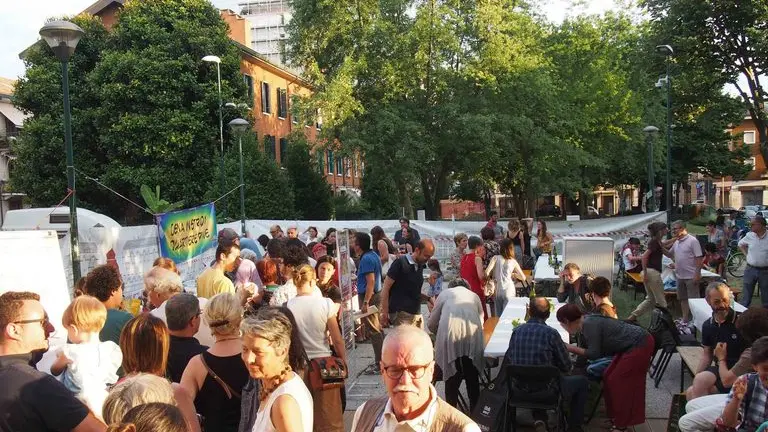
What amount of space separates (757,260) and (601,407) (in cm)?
514

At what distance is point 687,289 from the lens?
10547 mm

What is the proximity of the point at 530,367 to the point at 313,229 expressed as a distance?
34.3 ft

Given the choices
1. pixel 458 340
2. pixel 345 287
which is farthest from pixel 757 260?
pixel 345 287

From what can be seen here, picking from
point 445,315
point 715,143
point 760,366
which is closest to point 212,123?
point 445,315

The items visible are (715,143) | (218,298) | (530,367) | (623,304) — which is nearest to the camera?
(218,298)

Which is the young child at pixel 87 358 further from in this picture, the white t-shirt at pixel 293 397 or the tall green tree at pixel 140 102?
the tall green tree at pixel 140 102

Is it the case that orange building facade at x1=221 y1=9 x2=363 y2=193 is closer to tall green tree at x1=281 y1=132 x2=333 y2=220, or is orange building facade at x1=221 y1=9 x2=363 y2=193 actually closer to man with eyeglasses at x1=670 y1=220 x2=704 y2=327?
tall green tree at x1=281 y1=132 x2=333 y2=220

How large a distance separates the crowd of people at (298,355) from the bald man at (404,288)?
0.05 ft

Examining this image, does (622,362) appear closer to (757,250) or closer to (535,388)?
(535,388)

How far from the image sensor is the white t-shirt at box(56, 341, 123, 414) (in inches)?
144

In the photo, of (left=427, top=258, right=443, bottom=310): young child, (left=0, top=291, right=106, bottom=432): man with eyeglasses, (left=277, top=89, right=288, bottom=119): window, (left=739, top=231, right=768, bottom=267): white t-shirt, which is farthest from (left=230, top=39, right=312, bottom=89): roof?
(left=0, top=291, right=106, bottom=432): man with eyeglasses

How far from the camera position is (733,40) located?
20000 millimetres

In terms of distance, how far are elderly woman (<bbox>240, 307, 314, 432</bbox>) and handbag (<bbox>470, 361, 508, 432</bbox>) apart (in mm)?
2814

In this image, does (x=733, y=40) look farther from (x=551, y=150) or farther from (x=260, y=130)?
(x=260, y=130)
